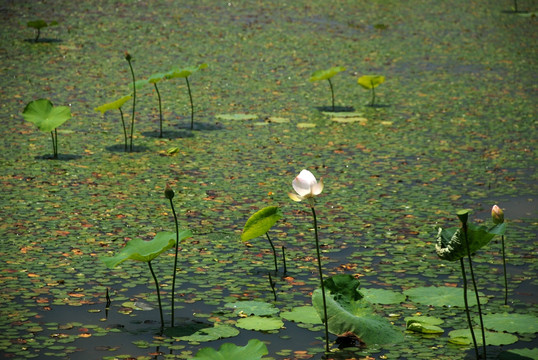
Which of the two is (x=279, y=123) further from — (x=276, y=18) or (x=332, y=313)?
(x=276, y=18)

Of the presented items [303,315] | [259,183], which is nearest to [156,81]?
[259,183]

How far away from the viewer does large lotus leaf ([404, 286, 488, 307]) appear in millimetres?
2340

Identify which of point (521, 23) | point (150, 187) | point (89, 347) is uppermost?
point (521, 23)

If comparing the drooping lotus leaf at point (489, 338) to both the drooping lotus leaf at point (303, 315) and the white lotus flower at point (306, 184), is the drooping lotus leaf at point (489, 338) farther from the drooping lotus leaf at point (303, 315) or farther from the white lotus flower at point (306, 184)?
the white lotus flower at point (306, 184)

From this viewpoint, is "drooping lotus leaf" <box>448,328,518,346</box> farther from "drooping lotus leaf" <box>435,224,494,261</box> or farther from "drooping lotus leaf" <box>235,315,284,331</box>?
"drooping lotus leaf" <box>235,315,284,331</box>

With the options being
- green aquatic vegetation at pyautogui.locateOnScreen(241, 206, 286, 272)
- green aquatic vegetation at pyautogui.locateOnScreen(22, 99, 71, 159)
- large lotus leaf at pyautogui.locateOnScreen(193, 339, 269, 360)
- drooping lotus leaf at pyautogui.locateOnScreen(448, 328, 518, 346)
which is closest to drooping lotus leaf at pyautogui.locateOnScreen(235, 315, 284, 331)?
green aquatic vegetation at pyautogui.locateOnScreen(241, 206, 286, 272)

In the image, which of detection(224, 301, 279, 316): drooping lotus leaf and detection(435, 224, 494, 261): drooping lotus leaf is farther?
detection(224, 301, 279, 316): drooping lotus leaf

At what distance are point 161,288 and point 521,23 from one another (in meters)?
6.24

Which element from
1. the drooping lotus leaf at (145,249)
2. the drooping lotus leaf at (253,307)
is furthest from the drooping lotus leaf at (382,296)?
the drooping lotus leaf at (145,249)

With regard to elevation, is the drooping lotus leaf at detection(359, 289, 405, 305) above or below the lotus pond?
below

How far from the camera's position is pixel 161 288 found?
245 centimetres

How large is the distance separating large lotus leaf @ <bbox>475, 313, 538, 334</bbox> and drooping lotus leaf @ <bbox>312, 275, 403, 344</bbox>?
0.29 meters

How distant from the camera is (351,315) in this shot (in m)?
2.04

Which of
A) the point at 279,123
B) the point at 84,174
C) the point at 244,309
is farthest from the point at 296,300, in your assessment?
the point at 279,123
